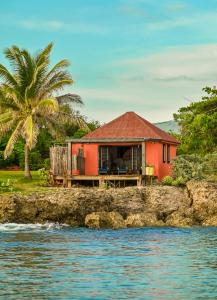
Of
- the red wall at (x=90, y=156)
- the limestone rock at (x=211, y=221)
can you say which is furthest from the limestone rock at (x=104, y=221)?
the red wall at (x=90, y=156)

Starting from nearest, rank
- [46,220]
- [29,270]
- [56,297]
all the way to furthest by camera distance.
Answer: [56,297]
[29,270]
[46,220]

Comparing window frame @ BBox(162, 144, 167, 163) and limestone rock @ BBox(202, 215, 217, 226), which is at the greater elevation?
window frame @ BBox(162, 144, 167, 163)

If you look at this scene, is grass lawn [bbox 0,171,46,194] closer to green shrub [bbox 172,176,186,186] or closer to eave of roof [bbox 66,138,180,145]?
eave of roof [bbox 66,138,180,145]

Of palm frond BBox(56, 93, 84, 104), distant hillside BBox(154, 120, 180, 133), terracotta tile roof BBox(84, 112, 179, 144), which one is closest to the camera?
terracotta tile roof BBox(84, 112, 179, 144)

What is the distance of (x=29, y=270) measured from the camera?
880 inches

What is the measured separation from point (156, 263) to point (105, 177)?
73.5 ft

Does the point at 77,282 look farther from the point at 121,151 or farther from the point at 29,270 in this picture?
the point at 121,151

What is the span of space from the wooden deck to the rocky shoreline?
3091 mm

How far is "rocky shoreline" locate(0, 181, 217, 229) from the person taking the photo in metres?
38.9

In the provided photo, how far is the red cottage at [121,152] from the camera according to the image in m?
47.6

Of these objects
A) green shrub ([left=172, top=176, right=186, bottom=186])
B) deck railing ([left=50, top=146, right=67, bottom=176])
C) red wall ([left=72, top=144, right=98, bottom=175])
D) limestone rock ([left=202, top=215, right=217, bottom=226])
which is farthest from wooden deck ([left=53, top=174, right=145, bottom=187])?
limestone rock ([left=202, top=215, right=217, bottom=226])

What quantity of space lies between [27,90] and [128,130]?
7.29 metres

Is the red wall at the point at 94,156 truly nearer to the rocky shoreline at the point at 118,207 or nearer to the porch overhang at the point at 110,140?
the porch overhang at the point at 110,140

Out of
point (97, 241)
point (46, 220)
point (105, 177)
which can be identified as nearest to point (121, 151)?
point (105, 177)
